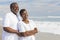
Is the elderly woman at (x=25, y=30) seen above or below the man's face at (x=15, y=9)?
below

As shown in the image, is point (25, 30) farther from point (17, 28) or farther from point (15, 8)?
point (15, 8)

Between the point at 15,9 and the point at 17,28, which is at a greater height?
the point at 15,9

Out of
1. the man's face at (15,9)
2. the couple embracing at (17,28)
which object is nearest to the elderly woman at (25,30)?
the couple embracing at (17,28)

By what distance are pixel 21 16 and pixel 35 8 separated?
87.8ft

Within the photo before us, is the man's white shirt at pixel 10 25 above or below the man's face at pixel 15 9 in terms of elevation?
below

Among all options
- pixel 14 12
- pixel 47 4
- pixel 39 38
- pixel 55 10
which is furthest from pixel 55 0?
pixel 14 12

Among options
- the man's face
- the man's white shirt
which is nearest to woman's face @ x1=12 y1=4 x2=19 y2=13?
the man's face

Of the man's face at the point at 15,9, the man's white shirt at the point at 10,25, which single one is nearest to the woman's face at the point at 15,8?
the man's face at the point at 15,9

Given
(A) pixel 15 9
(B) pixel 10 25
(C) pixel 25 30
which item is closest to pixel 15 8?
(A) pixel 15 9

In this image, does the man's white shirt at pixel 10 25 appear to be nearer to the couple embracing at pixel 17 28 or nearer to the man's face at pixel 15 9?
the couple embracing at pixel 17 28

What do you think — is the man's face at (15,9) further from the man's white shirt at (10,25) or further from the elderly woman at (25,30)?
the elderly woman at (25,30)

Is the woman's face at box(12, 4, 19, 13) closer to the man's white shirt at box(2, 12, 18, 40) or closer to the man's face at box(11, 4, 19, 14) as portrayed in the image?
the man's face at box(11, 4, 19, 14)

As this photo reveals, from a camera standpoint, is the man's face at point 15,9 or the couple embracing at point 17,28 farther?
the man's face at point 15,9

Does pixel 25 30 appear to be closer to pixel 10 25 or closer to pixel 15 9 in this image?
pixel 10 25
